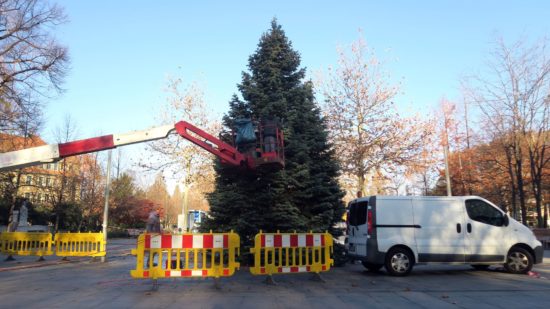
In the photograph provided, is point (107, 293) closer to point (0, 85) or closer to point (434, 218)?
point (434, 218)

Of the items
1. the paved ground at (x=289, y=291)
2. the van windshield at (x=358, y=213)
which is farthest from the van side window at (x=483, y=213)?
the van windshield at (x=358, y=213)

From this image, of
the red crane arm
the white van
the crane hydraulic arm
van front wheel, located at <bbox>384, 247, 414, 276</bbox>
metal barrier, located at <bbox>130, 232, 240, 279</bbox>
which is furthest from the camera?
the white van

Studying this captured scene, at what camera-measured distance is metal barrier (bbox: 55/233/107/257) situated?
16.4 metres

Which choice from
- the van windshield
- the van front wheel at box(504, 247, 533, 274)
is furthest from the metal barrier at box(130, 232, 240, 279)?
the van front wheel at box(504, 247, 533, 274)

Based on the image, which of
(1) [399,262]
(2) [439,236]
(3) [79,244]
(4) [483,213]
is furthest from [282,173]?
(3) [79,244]

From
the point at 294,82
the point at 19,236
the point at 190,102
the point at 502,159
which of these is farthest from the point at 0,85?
the point at 502,159

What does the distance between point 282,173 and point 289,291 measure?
5357 millimetres

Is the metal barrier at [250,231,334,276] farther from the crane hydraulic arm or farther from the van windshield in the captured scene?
the crane hydraulic arm

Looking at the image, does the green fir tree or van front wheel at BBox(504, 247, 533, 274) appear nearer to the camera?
van front wheel at BBox(504, 247, 533, 274)

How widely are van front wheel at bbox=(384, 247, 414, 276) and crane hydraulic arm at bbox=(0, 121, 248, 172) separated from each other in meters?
4.82

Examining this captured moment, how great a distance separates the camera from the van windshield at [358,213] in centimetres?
1190

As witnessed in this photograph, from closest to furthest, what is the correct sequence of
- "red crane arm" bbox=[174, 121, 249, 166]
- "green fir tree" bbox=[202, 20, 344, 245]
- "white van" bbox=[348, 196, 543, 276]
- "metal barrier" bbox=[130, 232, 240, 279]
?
1. "metal barrier" bbox=[130, 232, 240, 279]
2. "red crane arm" bbox=[174, 121, 249, 166]
3. "white van" bbox=[348, 196, 543, 276]
4. "green fir tree" bbox=[202, 20, 344, 245]

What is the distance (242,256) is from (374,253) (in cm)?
445

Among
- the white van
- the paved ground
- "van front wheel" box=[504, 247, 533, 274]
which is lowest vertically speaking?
the paved ground
